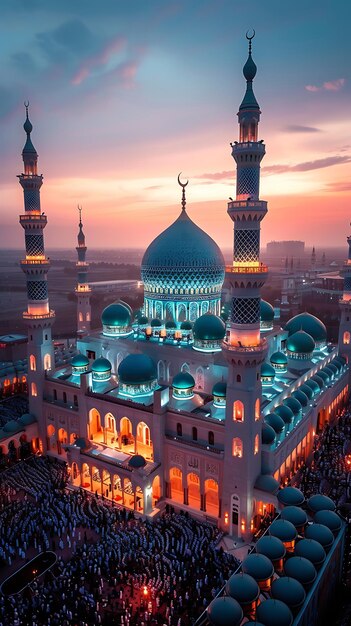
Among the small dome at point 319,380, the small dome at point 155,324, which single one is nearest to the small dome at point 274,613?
the small dome at point 319,380

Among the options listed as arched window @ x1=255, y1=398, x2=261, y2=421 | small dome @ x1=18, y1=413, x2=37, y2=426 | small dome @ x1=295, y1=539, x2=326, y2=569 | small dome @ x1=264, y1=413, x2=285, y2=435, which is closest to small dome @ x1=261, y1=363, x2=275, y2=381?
small dome @ x1=264, y1=413, x2=285, y2=435

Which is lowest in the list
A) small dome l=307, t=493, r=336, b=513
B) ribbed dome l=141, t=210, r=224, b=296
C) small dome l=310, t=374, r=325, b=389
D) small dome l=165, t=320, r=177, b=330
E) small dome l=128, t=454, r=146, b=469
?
small dome l=128, t=454, r=146, b=469

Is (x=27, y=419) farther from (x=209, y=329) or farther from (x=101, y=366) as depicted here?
(x=209, y=329)

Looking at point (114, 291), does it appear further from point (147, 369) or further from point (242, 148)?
point (242, 148)

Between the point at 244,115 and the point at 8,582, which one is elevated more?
the point at 244,115

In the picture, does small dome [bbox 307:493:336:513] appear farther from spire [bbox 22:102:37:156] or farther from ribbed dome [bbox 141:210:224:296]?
spire [bbox 22:102:37:156]

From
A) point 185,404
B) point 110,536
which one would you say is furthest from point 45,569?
point 185,404

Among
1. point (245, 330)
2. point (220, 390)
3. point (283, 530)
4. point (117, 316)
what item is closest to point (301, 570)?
point (283, 530)
